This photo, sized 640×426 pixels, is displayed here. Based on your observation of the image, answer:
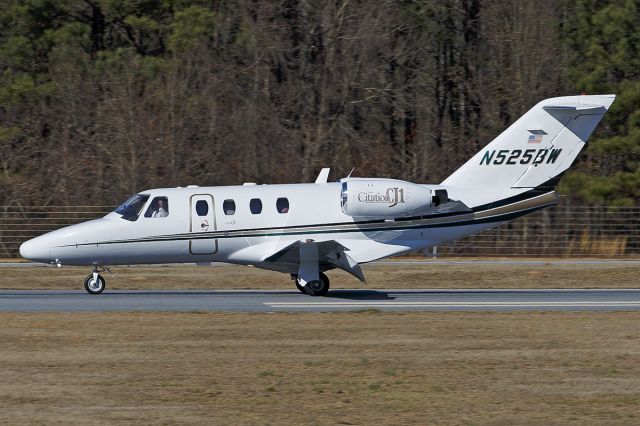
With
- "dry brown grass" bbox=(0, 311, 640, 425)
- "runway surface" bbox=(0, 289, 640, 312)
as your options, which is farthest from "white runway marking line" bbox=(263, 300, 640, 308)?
"dry brown grass" bbox=(0, 311, 640, 425)

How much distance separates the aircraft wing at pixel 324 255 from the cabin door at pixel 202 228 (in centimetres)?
128

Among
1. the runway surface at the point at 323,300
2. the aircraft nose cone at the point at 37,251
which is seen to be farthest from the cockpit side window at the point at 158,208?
the aircraft nose cone at the point at 37,251

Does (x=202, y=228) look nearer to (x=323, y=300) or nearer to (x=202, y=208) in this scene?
(x=202, y=208)

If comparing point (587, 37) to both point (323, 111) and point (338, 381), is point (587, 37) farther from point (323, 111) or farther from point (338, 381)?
point (338, 381)

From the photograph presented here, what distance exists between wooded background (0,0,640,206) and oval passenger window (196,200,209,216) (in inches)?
473

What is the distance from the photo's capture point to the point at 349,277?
2661cm

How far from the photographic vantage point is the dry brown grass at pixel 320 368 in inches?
456

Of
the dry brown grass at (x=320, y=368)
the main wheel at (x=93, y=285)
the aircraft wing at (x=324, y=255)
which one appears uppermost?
the aircraft wing at (x=324, y=255)

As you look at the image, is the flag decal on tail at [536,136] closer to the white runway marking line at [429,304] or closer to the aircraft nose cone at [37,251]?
the white runway marking line at [429,304]

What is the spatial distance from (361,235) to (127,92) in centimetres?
1704

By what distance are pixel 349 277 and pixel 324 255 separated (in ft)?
13.4

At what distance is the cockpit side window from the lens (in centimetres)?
2286

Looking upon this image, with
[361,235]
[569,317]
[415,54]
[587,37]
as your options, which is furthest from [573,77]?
[569,317]

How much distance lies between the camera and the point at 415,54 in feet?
137
